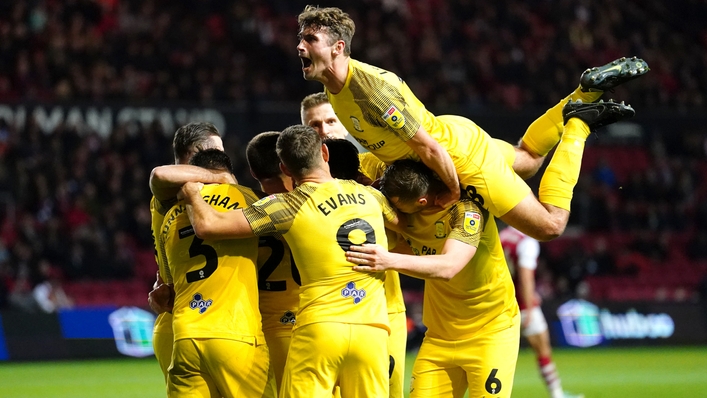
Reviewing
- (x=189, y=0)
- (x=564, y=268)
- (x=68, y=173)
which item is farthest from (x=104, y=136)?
(x=564, y=268)

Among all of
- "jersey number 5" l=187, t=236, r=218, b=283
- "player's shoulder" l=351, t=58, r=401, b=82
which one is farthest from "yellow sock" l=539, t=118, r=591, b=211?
"jersey number 5" l=187, t=236, r=218, b=283

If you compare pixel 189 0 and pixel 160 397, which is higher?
pixel 189 0

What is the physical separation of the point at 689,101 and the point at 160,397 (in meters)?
16.3

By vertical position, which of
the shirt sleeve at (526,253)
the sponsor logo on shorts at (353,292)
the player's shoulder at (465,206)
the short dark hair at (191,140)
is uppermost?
the short dark hair at (191,140)

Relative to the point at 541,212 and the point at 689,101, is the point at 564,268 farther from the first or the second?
the point at 541,212

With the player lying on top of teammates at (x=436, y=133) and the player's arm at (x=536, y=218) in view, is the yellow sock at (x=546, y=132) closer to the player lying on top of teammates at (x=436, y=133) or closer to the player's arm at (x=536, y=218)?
the player lying on top of teammates at (x=436, y=133)

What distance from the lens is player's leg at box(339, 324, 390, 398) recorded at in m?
5.42

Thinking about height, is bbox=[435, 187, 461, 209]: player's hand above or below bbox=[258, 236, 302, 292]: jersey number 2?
above

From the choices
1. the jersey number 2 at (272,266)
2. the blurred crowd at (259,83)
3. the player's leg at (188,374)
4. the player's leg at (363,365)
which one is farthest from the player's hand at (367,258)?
the blurred crowd at (259,83)

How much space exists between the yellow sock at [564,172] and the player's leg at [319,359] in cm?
184

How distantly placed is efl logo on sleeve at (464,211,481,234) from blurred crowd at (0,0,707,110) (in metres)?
14.4

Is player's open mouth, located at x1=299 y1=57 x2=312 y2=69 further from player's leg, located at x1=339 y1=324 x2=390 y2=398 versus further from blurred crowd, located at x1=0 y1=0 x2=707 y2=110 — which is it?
blurred crowd, located at x1=0 y1=0 x2=707 y2=110

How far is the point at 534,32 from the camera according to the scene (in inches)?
968

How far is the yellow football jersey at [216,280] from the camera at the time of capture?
5.71m
